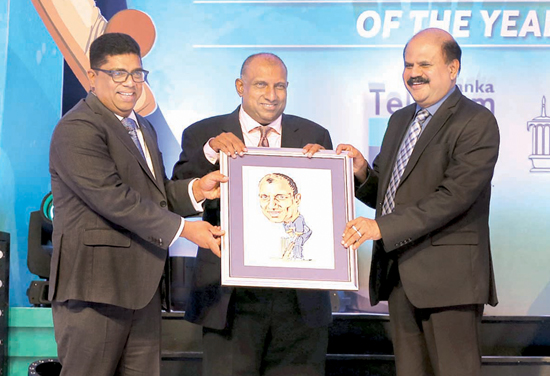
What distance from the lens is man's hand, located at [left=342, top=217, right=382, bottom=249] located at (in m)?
2.81

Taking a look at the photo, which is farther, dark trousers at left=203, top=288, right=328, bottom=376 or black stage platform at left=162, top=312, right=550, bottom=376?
black stage platform at left=162, top=312, right=550, bottom=376

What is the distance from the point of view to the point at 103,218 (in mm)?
2707

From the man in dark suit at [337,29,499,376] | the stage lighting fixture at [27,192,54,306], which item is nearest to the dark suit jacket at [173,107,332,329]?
the man in dark suit at [337,29,499,376]

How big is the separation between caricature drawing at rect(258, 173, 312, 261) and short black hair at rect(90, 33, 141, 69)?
2.41 feet

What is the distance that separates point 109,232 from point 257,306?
2.37 feet

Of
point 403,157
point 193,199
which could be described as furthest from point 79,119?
point 403,157

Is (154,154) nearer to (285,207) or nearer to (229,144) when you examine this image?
(229,144)

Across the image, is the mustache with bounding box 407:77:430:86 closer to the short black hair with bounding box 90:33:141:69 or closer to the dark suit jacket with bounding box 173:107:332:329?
the dark suit jacket with bounding box 173:107:332:329

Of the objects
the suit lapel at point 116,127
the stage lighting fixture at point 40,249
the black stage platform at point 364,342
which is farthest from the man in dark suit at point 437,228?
the stage lighting fixture at point 40,249

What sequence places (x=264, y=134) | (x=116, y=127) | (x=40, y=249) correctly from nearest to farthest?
(x=116, y=127), (x=264, y=134), (x=40, y=249)

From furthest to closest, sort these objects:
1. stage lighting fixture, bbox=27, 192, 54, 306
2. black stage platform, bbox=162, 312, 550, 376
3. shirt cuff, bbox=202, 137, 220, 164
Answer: black stage platform, bbox=162, 312, 550, 376
stage lighting fixture, bbox=27, 192, 54, 306
shirt cuff, bbox=202, 137, 220, 164

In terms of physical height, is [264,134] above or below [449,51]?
below

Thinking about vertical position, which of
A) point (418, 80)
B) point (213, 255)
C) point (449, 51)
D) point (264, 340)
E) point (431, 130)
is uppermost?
point (449, 51)

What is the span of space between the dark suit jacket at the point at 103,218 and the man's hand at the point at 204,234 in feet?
0.23
